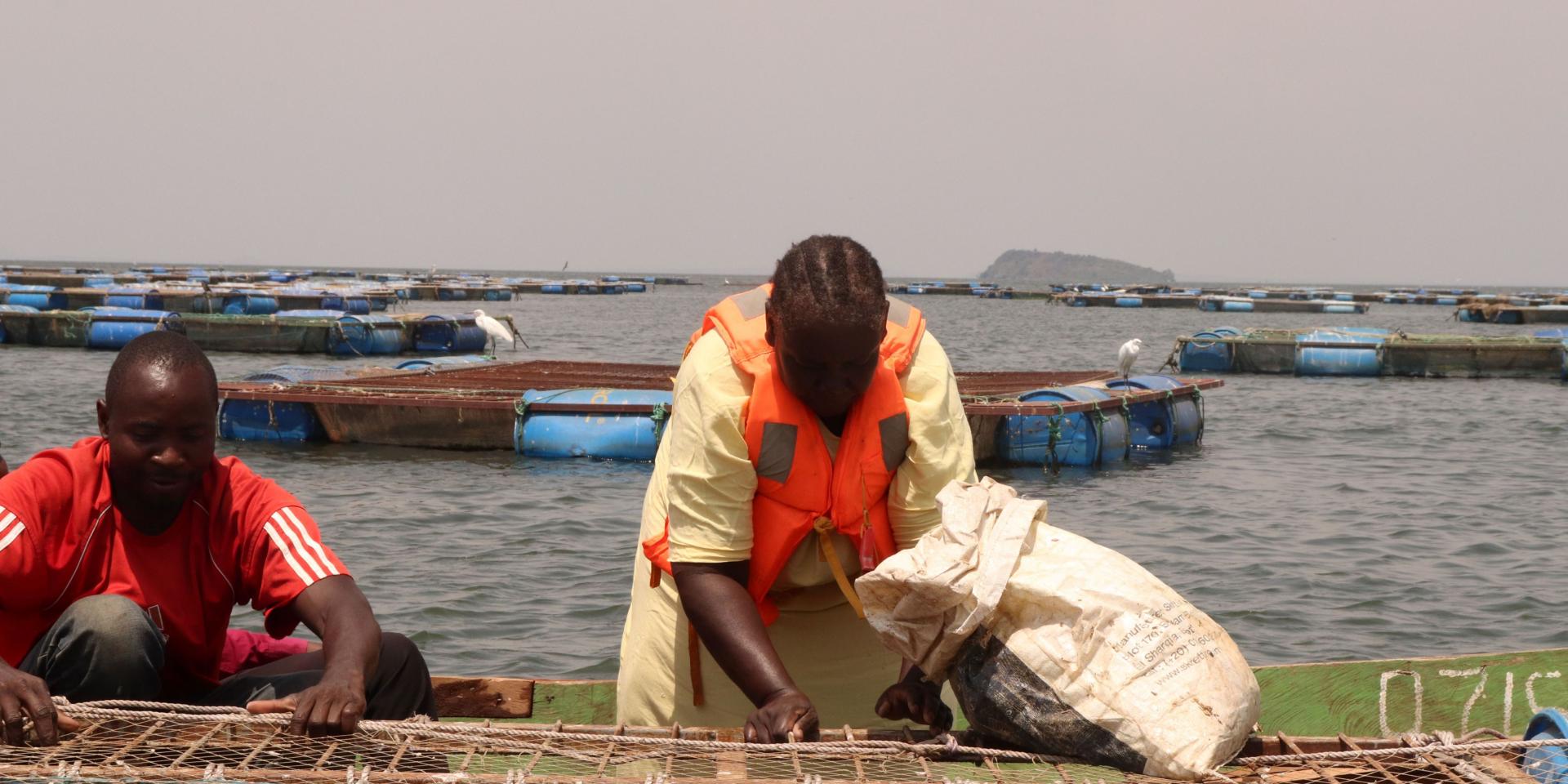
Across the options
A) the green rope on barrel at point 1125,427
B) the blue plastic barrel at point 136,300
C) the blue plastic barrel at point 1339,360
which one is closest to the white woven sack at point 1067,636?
the green rope on barrel at point 1125,427

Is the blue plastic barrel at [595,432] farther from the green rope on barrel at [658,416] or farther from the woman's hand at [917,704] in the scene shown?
the woman's hand at [917,704]

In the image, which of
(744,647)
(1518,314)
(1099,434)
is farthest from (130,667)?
(1518,314)

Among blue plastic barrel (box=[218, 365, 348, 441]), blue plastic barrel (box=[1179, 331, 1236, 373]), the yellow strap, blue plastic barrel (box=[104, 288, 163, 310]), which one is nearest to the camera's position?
the yellow strap

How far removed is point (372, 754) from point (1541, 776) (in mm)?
2554

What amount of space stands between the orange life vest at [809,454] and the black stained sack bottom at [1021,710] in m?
0.40

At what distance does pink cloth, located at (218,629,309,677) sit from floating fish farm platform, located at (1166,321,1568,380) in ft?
81.1

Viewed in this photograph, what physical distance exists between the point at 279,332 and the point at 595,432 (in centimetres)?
1696

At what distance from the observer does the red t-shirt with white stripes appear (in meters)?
3.22

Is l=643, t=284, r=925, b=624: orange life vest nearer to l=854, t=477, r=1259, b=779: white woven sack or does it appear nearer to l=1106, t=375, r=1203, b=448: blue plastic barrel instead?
l=854, t=477, r=1259, b=779: white woven sack

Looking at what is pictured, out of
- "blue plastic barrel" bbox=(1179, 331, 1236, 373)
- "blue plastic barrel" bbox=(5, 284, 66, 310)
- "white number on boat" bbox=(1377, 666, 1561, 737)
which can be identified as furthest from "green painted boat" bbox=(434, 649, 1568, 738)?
"blue plastic barrel" bbox=(5, 284, 66, 310)

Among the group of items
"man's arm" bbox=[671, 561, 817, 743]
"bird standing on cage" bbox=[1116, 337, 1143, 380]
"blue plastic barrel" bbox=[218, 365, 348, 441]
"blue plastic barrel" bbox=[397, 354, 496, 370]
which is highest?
"man's arm" bbox=[671, 561, 817, 743]

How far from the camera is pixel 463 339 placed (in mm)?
29578

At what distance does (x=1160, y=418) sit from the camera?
16.2m

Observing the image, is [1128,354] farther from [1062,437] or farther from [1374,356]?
[1374,356]
